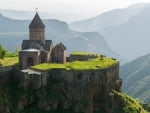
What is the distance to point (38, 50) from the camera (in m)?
84.1

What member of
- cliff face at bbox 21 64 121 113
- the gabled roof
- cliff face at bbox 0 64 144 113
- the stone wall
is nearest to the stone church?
the gabled roof

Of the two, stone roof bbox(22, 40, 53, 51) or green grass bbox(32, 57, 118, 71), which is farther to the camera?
stone roof bbox(22, 40, 53, 51)

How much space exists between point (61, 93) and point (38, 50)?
1053 centimetres

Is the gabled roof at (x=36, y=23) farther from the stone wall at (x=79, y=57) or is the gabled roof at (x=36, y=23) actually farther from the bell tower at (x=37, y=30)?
the stone wall at (x=79, y=57)

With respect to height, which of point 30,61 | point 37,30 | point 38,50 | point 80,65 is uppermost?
point 37,30

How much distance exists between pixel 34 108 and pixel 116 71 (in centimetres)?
2372

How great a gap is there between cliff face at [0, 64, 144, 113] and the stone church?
584 cm

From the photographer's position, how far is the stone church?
82188 millimetres

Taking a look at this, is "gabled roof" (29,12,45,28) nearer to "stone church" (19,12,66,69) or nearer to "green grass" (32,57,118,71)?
"stone church" (19,12,66,69)

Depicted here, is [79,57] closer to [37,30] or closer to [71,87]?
[37,30]

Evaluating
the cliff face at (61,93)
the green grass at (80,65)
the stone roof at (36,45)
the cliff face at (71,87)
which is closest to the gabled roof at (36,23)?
the stone roof at (36,45)

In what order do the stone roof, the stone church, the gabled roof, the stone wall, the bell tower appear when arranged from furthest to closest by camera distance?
the stone wall → the bell tower → the gabled roof → the stone roof → the stone church

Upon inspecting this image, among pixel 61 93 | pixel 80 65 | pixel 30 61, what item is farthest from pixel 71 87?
pixel 30 61

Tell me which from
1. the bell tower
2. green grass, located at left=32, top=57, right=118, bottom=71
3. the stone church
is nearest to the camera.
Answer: green grass, located at left=32, top=57, right=118, bottom=71
